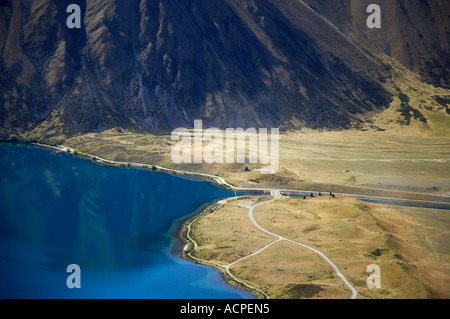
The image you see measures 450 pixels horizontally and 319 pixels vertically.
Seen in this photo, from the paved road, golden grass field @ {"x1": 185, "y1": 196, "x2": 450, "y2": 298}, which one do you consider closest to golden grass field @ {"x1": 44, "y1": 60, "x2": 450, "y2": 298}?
golden grass field @ {"x1": 185, "y1": 196, "x2": 450, "y2": 298}
